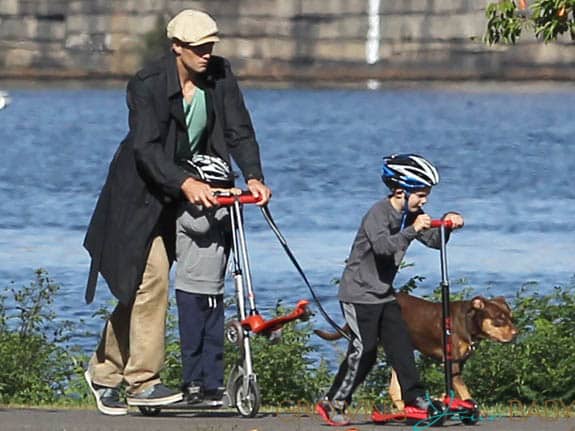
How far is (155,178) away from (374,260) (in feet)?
3.51

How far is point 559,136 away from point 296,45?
91.2 feet

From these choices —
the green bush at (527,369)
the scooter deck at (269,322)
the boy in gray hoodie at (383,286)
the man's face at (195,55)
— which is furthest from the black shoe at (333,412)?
the green bush at (527,369)

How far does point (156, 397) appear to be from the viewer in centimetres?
907

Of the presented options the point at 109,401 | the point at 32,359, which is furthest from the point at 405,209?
the point at 32,359

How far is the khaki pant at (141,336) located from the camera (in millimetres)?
9031

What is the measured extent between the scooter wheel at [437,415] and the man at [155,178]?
118cm

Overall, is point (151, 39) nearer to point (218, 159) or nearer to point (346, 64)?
point (346, 64)

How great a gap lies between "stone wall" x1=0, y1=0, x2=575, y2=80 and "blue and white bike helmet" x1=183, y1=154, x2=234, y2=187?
69.8 metres

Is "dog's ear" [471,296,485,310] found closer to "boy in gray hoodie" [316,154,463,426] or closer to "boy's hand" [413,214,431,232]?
"boy in gray hoodie" [316,154,463,426]

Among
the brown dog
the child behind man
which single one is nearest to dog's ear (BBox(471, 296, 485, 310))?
the brown dog

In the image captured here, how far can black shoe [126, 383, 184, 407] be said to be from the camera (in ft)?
29.7

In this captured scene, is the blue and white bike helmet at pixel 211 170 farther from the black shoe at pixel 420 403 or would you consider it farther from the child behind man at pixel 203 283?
the black shoe at pixel 420 403

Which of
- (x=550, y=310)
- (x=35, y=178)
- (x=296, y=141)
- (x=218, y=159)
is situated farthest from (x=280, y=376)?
(x=296, y=141)

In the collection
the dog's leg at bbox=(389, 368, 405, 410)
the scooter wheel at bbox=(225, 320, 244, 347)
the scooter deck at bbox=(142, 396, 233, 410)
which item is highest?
the scooter wheel at bbox=(225, 320, 244, 347)
